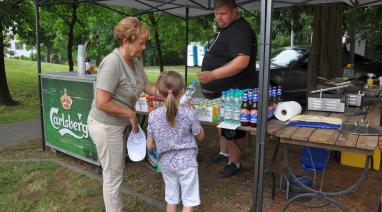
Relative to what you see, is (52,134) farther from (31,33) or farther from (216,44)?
(31,33)

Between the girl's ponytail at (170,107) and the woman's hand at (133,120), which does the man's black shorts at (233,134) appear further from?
the girl's ponytail at (170,107)

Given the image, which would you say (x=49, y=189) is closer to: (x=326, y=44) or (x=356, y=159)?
(x=356, y=159)

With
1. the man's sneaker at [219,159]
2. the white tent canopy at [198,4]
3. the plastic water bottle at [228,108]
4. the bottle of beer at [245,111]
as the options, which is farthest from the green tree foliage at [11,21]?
the bottle of beer at [245,111]

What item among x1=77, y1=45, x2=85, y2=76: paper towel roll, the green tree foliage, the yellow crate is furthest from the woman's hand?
the green tree foliage

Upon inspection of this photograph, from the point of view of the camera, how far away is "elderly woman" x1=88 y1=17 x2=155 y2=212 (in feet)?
8.39

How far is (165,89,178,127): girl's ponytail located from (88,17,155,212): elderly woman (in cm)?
42

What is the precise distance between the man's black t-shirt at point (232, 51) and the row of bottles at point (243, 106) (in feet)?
1.55

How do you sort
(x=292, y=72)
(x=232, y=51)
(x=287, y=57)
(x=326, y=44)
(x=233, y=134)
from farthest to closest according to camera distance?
(x=287, y=57) < (x=292, y=72) < (x=326, y=44) < (x=233, y=134) < (x=232, y=51)

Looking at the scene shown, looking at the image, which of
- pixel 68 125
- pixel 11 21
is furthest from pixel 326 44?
pixel 11 21

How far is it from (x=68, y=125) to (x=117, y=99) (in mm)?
2140

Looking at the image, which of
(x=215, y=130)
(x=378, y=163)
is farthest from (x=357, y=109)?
(x=215, y=130)

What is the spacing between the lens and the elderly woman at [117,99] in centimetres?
256

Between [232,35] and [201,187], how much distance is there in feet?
5.48

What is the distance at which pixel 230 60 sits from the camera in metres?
3.57
